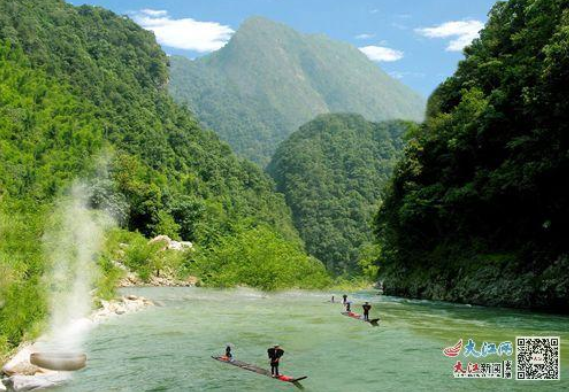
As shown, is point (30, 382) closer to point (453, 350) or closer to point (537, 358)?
point (453, 350)

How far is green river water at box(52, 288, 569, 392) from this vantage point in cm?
1586

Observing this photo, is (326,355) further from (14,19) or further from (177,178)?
(14,19)

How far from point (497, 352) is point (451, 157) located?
25.9m

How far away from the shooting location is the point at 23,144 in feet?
275

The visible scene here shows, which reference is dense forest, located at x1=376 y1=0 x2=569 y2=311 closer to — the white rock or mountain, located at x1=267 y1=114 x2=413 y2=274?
the white rock

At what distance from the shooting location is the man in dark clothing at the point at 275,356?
1614cm

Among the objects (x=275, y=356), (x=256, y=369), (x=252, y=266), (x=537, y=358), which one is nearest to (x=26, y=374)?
(x=256, y=369)

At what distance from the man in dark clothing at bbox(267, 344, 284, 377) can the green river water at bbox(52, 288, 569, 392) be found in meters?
0.43

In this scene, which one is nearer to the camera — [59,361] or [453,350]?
[59,361]

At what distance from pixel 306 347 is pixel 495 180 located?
19911 mm

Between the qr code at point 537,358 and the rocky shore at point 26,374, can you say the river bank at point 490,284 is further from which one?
the rocky shore at point 26,374

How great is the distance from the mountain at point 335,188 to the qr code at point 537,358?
4291 inches

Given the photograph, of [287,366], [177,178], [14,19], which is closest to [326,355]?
[287,366]

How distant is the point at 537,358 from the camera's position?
18.2 meters
